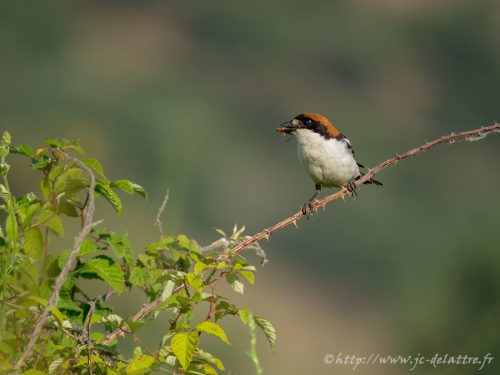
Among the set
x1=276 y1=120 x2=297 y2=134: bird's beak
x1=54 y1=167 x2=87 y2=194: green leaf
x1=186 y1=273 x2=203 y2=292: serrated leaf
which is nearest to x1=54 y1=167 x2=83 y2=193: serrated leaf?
x1=54 y1=167 x2=87 y2=194: green leaf

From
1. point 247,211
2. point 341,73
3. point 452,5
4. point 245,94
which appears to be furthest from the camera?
point 452,5

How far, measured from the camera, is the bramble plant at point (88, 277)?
204cm

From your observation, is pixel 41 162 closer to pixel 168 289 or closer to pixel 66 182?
pixel 66 182

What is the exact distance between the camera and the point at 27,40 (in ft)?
148

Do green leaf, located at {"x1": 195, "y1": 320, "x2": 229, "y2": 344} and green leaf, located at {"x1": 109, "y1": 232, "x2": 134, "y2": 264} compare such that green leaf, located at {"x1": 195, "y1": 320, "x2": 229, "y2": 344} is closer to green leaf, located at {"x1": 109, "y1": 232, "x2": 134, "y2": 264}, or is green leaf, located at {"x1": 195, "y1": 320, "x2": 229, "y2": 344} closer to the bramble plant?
the bramble plant

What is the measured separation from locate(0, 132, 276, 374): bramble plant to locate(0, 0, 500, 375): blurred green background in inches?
8.3


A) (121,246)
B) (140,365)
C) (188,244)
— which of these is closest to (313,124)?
(188,244)

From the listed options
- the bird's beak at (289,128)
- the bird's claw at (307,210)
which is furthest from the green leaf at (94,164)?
the bird's beak at (289,128)

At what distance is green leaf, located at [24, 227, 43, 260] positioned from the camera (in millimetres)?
2381

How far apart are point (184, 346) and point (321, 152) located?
3.24 meters

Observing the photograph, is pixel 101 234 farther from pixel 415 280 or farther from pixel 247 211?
pixel 247 211

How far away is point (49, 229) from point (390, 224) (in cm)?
2530

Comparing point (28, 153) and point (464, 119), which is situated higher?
point (464, 119)

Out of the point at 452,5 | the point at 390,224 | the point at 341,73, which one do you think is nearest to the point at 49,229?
the point at 390,224
